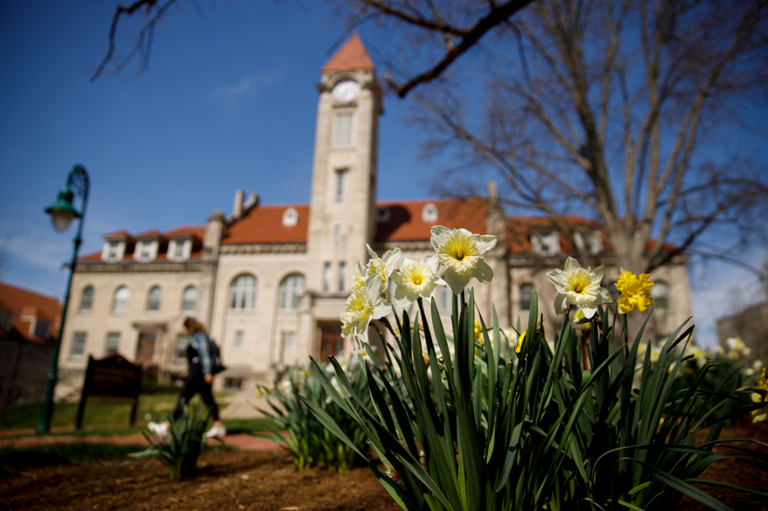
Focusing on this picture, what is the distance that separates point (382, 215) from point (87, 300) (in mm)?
20066

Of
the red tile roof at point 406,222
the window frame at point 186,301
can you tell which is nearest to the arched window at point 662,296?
the red tile roof at point 406,222

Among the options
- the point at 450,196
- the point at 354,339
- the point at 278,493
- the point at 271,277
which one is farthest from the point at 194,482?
the point at 271,277

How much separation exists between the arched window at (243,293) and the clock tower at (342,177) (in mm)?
4213

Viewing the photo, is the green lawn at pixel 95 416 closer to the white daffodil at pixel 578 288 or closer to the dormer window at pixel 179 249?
the white daffodil at pixel 578 288

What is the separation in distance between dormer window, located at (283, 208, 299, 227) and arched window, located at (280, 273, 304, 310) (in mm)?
4334

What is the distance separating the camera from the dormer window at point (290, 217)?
3026 cm

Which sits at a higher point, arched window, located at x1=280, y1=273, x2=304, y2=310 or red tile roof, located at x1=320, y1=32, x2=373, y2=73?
red tile roof, located at x1=320, y1=32, x2=373, y2=73

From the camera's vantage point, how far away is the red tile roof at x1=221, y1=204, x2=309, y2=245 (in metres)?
28.6

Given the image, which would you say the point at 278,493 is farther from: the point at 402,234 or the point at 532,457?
the point at 402,234

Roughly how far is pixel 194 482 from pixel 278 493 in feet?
3.59

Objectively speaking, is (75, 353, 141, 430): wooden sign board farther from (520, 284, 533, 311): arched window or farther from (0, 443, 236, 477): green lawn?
(520, 284, 533, 311): arched window

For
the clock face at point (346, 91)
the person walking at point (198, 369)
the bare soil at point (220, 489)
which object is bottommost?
the bare soil at point (220, 489)

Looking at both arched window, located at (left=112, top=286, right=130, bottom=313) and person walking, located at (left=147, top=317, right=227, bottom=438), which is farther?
arched window, located at (left=112, top=286, right=130, bottom=313)

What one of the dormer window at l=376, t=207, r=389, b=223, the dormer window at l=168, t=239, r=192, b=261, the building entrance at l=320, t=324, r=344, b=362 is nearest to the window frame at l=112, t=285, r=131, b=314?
the dormer window at l=168, t=239, r=192, b=261
